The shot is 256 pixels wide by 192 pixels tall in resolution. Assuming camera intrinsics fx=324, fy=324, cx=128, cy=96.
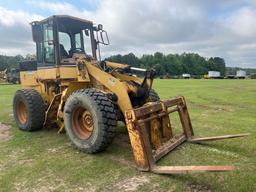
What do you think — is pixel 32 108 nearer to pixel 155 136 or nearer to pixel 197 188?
pixel 155 136

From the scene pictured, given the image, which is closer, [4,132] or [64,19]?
[64,19]

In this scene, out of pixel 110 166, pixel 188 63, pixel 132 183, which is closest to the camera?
pixel 132 183

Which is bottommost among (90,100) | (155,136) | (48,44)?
(155,136)

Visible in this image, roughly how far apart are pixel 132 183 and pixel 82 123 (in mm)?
2216

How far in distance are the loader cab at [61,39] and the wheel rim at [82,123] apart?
162cm

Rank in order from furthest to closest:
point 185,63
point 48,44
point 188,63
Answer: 1. point 188,63
2. point 185,63
3. point 48,44

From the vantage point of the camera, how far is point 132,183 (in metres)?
4.82

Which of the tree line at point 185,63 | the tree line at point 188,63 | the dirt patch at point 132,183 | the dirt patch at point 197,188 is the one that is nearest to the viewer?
the dirt patch at point 197,188

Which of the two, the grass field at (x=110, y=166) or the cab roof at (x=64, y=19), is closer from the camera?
the grass field at (x=110, y=166)

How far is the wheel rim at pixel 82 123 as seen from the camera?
6484 mm

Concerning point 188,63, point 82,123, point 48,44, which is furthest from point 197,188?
point 188,63

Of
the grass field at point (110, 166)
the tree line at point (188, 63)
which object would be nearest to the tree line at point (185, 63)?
the tree line at point (188, 63)

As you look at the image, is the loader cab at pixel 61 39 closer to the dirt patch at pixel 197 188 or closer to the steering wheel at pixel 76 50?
the steering wheel at pixel 76 50

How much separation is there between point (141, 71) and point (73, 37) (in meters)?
2.15
